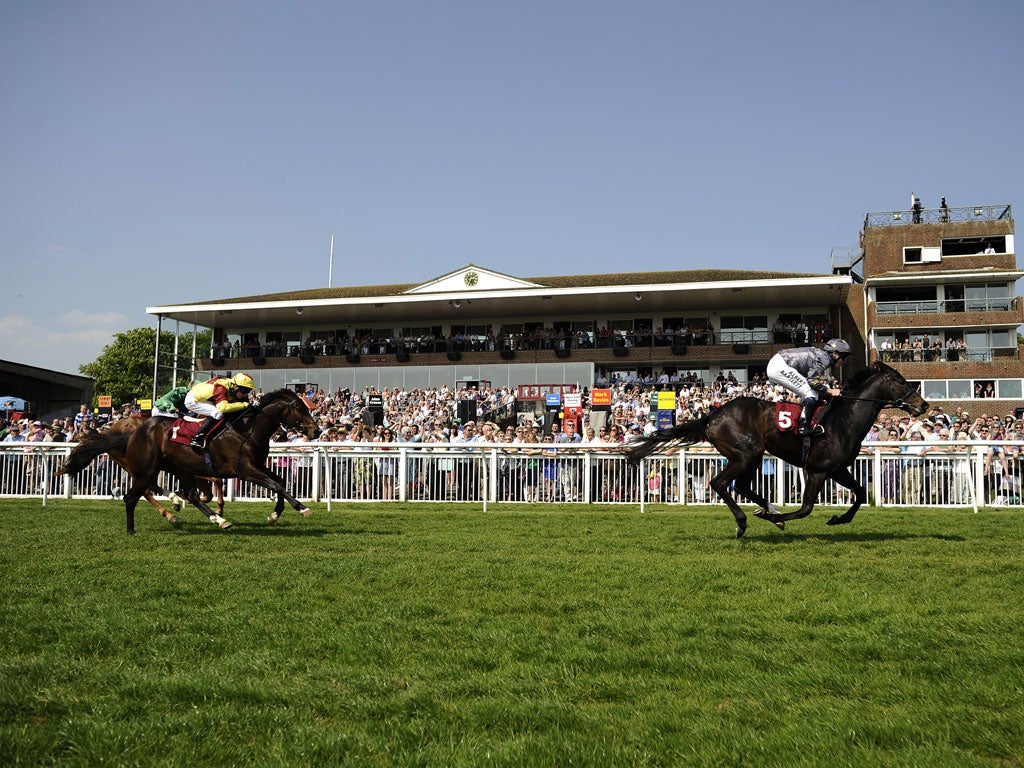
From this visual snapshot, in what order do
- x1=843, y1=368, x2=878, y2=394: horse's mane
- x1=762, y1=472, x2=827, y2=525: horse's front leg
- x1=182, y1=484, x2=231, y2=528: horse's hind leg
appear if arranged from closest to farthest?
x1=762, y1=472, x2=827, y2=525: horse's front leg → x1=843, y1=368, x2=878, y2=394: horse's mane → x1=182, y1=484, x2=231, y2=528: horse's hind leg

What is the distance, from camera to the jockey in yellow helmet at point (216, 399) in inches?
448

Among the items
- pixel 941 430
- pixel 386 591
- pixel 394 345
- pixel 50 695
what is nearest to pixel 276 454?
pixel 386 591

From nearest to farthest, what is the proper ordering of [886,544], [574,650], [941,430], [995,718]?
[995,718], [574,650], [886,544], [941,430]

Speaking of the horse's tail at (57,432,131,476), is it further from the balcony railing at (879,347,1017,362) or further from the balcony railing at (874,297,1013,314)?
the balcony railing at (874,297,1013,314)

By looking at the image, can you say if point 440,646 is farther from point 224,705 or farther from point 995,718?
point 995,718

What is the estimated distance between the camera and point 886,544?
8.91 m

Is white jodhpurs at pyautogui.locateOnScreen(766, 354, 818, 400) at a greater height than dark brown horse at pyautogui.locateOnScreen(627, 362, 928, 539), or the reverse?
white jodhpurs at pyautogui.locateOnScreen(766, 354, 818, 400)

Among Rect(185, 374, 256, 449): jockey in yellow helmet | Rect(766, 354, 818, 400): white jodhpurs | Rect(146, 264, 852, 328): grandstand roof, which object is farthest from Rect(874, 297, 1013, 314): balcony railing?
Rect(185, 374, 256, 449): jockey in yellow helmet

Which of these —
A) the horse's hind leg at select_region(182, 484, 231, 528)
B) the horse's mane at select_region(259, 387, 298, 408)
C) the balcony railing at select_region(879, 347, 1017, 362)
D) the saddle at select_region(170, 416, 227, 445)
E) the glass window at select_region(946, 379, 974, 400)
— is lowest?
the horse's hind leg at select_region(182, 484, 231, 528)

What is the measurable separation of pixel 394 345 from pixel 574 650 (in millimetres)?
37037

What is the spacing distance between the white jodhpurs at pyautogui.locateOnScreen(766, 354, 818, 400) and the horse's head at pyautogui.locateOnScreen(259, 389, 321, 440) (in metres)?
5.71

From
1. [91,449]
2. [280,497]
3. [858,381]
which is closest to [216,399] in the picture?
[280,497]

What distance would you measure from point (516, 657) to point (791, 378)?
6.77 metres

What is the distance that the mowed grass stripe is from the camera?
3.28m
